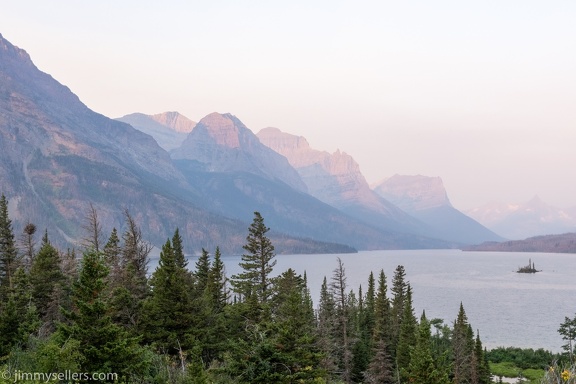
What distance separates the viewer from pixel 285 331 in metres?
23.3

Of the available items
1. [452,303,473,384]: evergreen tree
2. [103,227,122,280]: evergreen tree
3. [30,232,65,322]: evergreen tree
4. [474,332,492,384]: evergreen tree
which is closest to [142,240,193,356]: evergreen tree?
[103,227,122,280]: evergreen tree

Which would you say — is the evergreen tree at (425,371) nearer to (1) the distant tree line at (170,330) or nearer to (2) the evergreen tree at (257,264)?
(1) the distant tree line at (170,330)

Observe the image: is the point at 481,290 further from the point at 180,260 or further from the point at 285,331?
the point at 285,331

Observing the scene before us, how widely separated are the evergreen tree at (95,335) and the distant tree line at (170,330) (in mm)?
42

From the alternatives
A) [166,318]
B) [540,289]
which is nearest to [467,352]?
[166,318]

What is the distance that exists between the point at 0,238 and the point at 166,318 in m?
36.9

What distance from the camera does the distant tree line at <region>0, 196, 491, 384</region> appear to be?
19312mm

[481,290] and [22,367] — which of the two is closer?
[22,367]

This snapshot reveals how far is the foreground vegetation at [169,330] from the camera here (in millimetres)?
19250

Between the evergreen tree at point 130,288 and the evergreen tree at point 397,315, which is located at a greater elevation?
the evergreen tree at point 130,288

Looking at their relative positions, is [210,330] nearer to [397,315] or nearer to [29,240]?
[29,240]

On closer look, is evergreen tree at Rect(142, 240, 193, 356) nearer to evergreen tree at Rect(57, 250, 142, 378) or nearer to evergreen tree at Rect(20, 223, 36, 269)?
evergreen tree at Rect(57, 250, 142, 378)

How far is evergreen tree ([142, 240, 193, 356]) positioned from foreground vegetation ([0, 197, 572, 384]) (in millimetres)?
73

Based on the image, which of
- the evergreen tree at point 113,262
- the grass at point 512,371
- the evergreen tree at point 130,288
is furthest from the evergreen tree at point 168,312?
the grass at point 512,371
